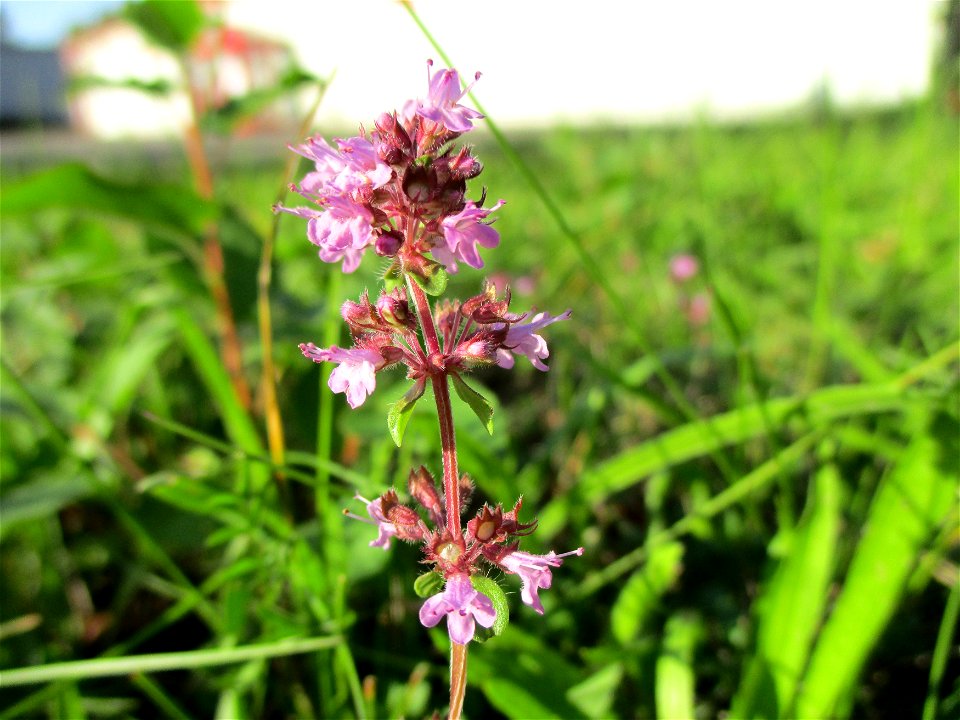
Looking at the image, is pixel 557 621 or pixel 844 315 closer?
pixel 557 621

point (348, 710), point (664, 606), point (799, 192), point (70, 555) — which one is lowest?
point (348, 710)

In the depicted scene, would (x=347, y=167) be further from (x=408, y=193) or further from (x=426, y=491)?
(x=426, y=491)

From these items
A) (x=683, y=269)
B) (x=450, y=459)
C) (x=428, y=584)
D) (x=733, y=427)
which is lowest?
(x=428, y=584)

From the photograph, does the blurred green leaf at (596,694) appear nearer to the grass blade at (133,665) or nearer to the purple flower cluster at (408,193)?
the grass blade at (133,665)

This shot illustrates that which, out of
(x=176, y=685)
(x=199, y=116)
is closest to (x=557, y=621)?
(x=176, y=685)

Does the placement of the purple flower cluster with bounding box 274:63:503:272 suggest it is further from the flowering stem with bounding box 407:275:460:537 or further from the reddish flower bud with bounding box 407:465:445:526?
the reddish flower bud with bounding box 407:465:445:526

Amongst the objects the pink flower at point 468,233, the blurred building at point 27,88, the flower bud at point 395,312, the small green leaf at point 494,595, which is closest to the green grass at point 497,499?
the small green leaf at point 494,595

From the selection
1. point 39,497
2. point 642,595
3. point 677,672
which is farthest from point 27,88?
point 677,672

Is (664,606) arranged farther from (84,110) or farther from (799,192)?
(84,110)
